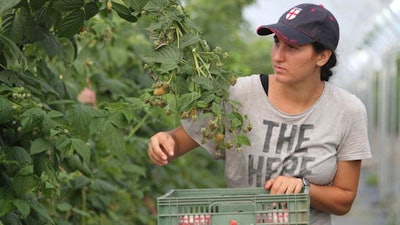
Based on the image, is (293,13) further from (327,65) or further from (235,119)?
(235,119)

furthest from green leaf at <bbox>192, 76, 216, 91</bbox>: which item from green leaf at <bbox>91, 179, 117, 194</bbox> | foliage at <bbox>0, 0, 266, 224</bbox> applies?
green leaf at <bbox>91, 179, 117, 194</bbox>

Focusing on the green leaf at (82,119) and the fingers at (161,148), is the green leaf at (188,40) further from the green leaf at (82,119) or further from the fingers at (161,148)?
the green leaf at (82,119)

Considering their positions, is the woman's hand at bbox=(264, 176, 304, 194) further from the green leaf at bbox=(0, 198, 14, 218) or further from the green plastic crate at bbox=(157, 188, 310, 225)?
the green leaf at bbox=(0, 198, 14, 218)

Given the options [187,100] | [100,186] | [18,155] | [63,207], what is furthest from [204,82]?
[100,186]

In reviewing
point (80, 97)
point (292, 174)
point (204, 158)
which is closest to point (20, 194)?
point (292, 174)

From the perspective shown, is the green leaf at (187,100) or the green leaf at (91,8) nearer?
the green leaf at (187,100)

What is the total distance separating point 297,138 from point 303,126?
0.15ft

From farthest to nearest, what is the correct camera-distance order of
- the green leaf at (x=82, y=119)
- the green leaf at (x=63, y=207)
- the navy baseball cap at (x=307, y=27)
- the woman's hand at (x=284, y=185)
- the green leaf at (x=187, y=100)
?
1. the green leaf at (x=63, y=207)
2. the green leaf at (x=82, y=119)
3. the navy baseball cap at (x=307, y=27)
4. the woman's hand at (x=284, y=185)
5. the green leaf at (x=187, y=100)

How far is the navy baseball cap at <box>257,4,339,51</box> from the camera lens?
3.12m

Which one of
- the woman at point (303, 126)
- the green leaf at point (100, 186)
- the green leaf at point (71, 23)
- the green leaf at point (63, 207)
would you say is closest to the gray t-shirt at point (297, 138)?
the woman at point (303, 126)

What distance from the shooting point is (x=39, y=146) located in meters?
3.24

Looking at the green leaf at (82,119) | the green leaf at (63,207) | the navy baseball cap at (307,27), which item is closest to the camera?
the navy baseball cap at (307,27)

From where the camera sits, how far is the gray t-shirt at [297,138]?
3.22m

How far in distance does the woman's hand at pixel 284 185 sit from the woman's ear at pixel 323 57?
16.6 inches
